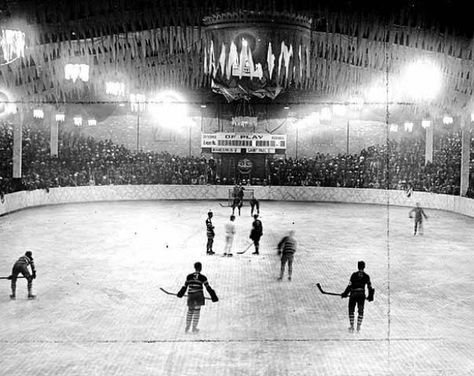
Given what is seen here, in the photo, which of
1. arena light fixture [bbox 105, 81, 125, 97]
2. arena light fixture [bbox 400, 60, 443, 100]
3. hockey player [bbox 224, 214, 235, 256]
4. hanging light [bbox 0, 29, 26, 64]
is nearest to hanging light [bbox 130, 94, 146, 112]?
arena light fixture [bbox 105, 81, 125, 97]

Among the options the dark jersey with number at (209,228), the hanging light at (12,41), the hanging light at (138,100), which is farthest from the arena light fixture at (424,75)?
the hanging light at (12,41)

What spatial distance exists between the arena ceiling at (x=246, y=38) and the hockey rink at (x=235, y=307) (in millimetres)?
6704

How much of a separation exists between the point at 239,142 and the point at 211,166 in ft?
11.5

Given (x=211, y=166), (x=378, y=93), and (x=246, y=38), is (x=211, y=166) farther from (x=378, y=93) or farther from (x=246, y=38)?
(x=246, y=38)

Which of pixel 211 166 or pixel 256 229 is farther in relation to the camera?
pixel 211 166

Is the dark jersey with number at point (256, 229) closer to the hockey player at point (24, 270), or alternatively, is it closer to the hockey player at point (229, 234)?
the hockey player at point (229, 234)

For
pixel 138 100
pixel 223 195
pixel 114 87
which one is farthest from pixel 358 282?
pixel 223 195

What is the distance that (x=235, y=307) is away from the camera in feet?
43.6

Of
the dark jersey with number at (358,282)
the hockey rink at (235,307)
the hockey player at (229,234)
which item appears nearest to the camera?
the hockey rink at (235,307)

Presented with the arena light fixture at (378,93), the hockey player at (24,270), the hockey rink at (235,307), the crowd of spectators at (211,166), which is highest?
the arena light fixture at (378,93)

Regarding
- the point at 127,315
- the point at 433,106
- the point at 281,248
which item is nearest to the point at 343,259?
the point at 281,248

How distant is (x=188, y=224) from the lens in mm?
27500

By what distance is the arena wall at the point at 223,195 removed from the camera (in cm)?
3538

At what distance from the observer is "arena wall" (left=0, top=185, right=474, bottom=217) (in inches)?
1393
